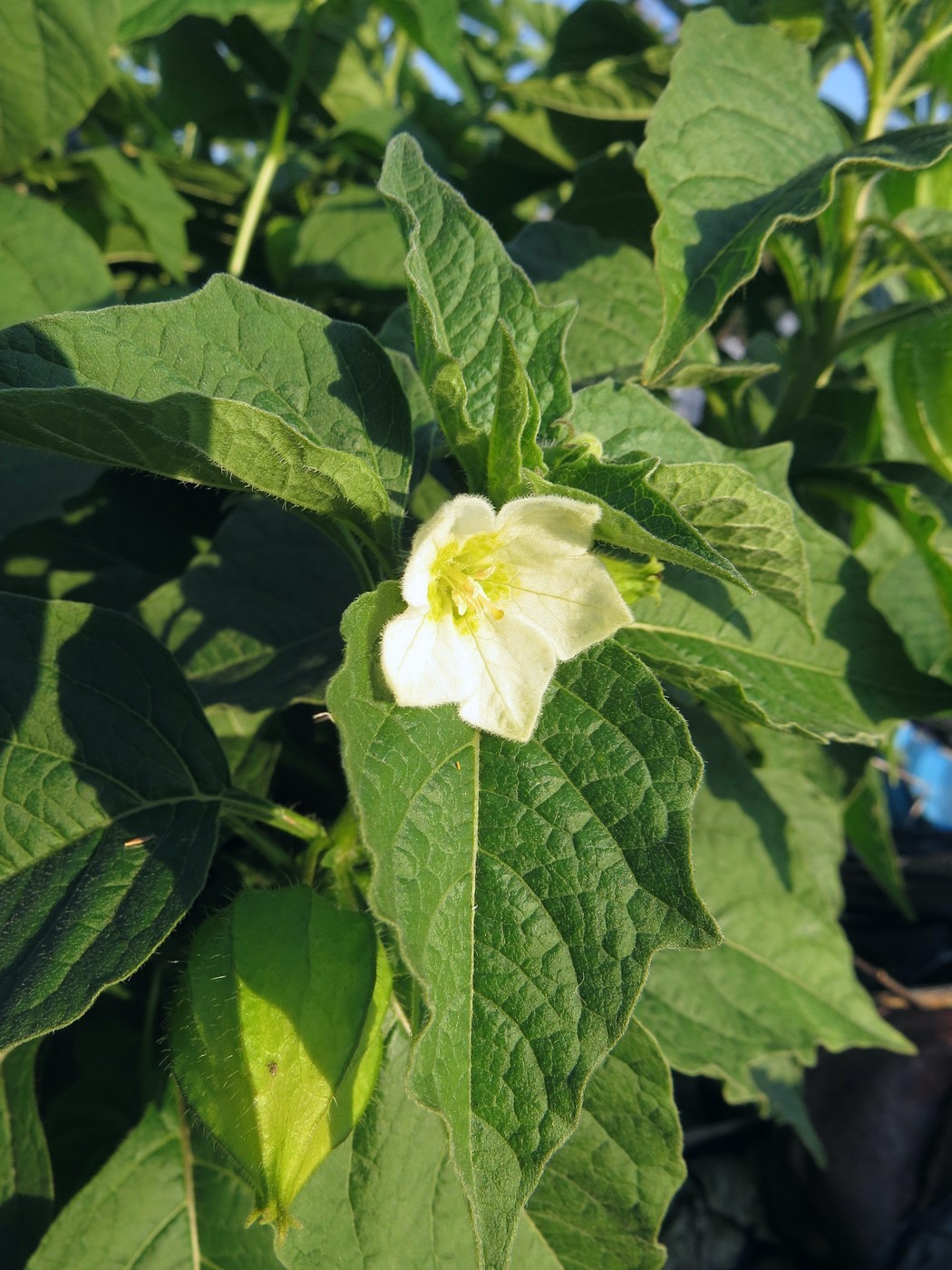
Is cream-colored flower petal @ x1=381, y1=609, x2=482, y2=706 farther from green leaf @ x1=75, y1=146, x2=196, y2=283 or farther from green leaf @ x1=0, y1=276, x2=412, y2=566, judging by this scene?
green leaf @ x1=75, y1=146, x2=196, y2=283

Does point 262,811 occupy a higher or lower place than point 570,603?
lower

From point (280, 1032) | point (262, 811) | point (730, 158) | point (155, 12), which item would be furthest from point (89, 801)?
point (155, 12)

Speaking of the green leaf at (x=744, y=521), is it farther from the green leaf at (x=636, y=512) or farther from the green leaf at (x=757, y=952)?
the green leaf at (x=757, y=952)

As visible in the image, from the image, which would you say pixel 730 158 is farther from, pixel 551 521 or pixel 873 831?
pixel 873 831

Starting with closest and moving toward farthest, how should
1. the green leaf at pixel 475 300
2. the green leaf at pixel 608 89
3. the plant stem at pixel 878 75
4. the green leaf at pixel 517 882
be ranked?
the green leaf at pixel 517 882, the green leaf at pixel 475 300, the plant stem at pixel 878 75, the green leaf at pixel 608 89

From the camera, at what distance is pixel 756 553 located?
930mm

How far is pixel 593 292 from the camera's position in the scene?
129 centimetres

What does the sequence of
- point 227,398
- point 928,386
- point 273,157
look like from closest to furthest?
point 227,398 → point 928,386 → point 273,157

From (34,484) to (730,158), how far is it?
2.72 ft

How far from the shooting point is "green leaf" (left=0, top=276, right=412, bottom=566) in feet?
2.32

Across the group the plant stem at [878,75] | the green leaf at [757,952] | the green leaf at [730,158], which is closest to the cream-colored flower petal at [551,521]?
the green leaf at [730,158]

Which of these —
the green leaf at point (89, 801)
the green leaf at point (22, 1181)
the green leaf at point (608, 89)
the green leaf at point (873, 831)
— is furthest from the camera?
the green leaf at point (873, 831)

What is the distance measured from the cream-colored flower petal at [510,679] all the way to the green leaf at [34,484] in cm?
59

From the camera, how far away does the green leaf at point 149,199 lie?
4.61ft
